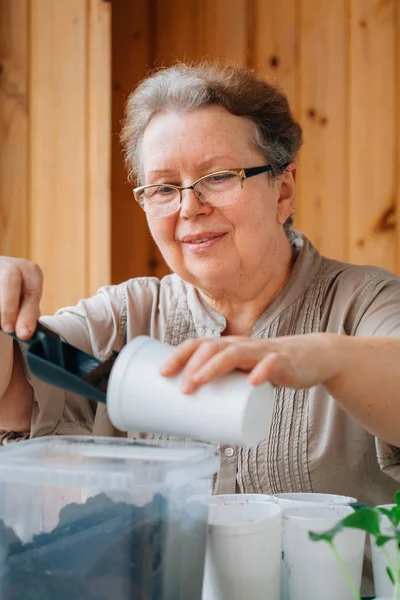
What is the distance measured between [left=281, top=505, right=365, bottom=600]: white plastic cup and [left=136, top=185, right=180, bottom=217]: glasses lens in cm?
76

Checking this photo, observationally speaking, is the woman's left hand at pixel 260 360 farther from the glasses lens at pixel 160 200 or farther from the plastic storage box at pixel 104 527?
the glasses lens at pixel 160 200

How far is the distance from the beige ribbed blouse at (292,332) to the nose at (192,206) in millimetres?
218

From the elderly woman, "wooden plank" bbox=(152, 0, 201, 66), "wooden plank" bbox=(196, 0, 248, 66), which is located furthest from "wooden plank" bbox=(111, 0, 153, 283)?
the elderly woman

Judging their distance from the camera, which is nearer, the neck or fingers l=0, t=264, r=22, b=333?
fingers l=0, t=264, r=22, b=333

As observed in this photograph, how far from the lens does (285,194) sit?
1487mm

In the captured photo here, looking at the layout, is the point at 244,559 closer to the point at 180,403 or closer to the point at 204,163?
the point at 180,403

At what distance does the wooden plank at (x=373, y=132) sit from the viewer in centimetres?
243

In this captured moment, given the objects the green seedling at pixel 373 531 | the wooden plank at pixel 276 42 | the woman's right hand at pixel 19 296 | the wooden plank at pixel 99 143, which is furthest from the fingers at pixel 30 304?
the wooden plank at pixel 276 42

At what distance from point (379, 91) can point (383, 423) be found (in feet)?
5.50

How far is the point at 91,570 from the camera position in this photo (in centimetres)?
66

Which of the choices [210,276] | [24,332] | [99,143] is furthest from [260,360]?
[99,143]

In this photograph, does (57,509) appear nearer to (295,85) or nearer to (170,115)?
(170,115)

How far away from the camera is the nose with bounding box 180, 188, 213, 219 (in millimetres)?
1342

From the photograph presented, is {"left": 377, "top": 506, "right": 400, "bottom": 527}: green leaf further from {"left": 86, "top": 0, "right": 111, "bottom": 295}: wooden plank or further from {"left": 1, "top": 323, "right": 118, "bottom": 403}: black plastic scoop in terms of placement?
{"left": 86, "top": 0, "right": 111, "bottom": 295}: wooden plank
